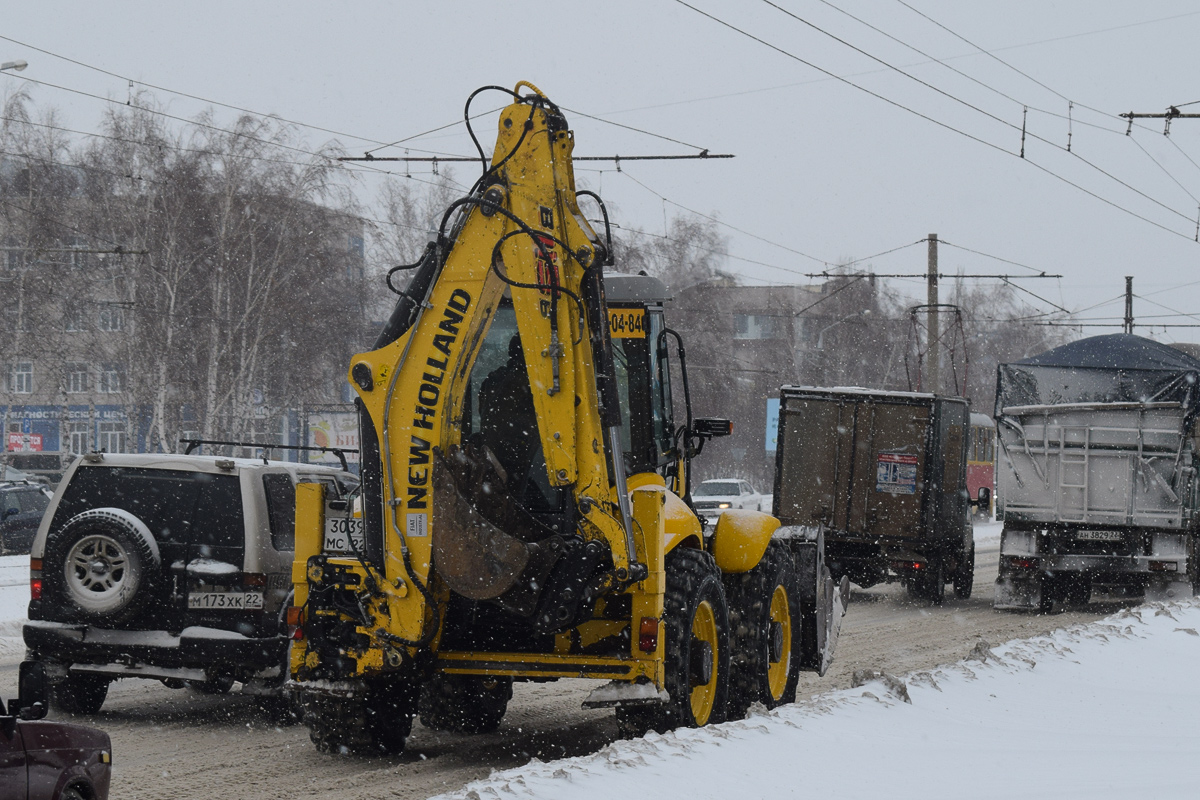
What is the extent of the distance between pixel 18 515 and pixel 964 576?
18.0 meters

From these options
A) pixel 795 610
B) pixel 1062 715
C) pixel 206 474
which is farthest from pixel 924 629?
pixel 206 474

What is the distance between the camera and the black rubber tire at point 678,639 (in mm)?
7785

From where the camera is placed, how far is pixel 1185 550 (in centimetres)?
1794

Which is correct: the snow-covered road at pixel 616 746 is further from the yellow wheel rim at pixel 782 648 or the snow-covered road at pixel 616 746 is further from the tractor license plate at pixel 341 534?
the tractor license plate at pixel 341 534

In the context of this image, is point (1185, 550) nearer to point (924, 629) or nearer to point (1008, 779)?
point (924, 629)

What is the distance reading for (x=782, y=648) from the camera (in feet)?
33.5

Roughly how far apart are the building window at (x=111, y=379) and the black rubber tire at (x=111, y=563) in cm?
3397

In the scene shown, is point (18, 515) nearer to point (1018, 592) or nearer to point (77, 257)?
point (77, 257)

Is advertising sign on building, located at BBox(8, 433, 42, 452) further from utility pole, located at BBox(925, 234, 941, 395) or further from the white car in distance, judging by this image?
utility pole, located at BBox(925, 234, 941, 395)

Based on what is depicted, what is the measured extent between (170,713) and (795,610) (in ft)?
14.7

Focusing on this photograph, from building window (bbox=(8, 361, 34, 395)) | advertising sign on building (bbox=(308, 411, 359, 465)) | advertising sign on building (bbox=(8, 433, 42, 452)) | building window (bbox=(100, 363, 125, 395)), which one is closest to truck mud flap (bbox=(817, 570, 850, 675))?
advertising sign on building (bbox=(308, 411, 359, 465))

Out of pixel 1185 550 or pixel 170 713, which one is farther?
pixel 1185 550

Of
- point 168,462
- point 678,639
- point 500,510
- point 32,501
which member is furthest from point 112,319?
point 678,639

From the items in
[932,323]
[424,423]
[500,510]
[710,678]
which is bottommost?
[710,678]
